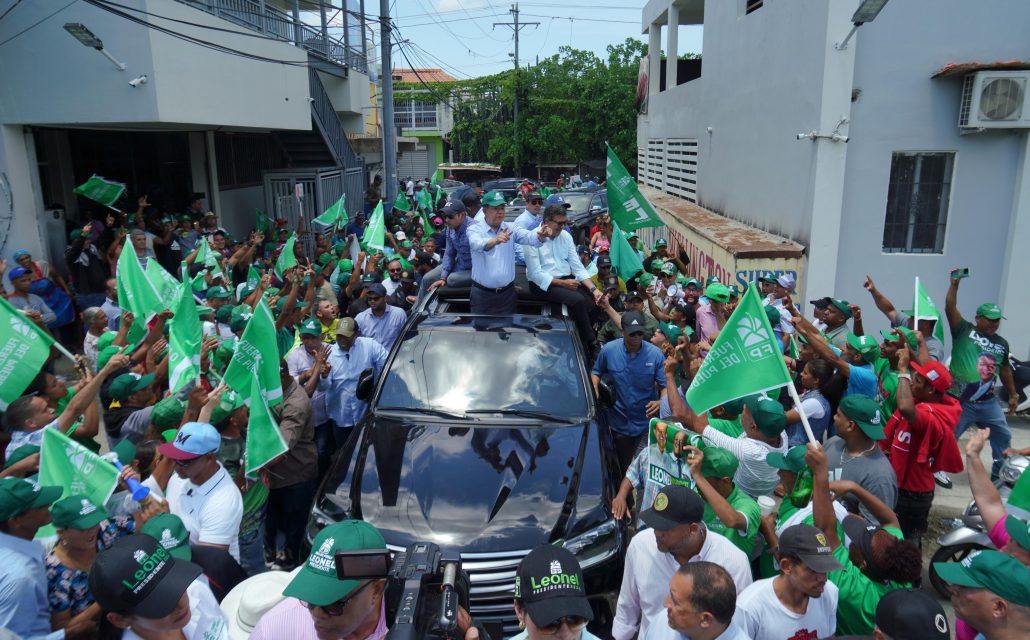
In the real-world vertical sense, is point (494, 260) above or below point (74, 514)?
above

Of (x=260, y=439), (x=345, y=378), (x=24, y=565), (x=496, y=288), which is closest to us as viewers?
(x=24, y=565)

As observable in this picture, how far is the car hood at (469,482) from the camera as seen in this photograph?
376cm

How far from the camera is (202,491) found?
3.52 metres

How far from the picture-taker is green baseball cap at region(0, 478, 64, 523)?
278 cm

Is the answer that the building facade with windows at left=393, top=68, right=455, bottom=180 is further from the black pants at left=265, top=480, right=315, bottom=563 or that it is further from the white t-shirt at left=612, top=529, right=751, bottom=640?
the white t-shirt at left=612, top=529, right=751, bottom=640

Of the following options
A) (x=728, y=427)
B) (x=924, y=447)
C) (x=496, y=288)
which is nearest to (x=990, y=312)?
(x=924, y=447)

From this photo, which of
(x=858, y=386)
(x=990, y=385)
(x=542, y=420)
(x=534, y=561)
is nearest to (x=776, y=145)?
(x=990, y=385)

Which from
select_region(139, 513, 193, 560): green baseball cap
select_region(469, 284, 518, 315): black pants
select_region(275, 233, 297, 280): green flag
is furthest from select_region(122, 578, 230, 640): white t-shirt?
select_region(275, 233, 297, 280): green flag

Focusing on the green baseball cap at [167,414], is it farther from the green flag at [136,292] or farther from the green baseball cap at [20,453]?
the green flag at [136,292]

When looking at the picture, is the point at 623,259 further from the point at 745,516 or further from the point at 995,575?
the point at 995,575

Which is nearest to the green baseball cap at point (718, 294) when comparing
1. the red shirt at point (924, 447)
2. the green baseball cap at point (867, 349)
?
the green baseball cap at point (867, 349)

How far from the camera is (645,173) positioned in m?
23.2

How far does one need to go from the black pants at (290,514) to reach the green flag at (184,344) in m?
0.98

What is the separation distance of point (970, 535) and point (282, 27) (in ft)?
54.8
